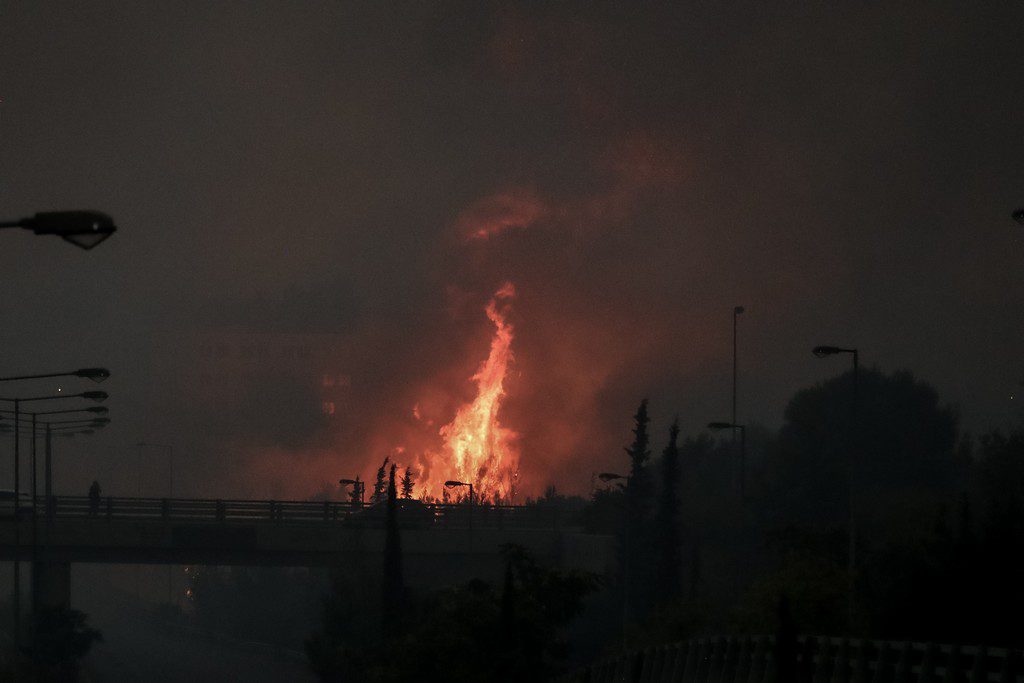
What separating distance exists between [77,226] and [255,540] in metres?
72.3

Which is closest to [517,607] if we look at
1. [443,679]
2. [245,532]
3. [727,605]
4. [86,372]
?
[443,679]

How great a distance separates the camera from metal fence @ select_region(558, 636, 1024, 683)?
32.5m

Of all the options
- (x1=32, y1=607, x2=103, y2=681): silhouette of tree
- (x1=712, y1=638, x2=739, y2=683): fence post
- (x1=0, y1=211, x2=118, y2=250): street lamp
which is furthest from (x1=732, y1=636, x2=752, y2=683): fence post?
(x1=32, y1=607, x2=103, y2=681): silhouette of tree

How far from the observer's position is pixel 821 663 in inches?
1510

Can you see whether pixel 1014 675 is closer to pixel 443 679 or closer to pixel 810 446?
pixel 443 679

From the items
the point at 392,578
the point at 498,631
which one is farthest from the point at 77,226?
the point at 392,578

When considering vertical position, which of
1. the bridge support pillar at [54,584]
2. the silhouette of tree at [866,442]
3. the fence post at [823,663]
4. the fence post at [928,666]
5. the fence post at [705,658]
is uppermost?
the silhouette of tree at [866,442]

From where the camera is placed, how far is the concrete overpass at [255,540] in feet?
283

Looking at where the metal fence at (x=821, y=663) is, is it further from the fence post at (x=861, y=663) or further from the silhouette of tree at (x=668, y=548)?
the silhouette of tree at (x=668, y=548)

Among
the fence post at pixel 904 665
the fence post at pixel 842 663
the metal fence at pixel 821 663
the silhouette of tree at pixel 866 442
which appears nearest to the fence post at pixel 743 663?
the metal fence at pixel 821 663

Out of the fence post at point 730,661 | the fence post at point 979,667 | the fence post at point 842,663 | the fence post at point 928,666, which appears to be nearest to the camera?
the fence post at point 979,667

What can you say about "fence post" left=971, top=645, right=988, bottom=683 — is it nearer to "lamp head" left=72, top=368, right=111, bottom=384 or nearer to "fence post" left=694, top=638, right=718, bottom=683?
"fence post" left=694, top=638, right=718, bottom=683

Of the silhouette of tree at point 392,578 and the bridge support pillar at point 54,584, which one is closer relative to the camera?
the silhouette of tree at point 392,578

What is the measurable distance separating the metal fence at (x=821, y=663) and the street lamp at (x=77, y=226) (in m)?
16.4
